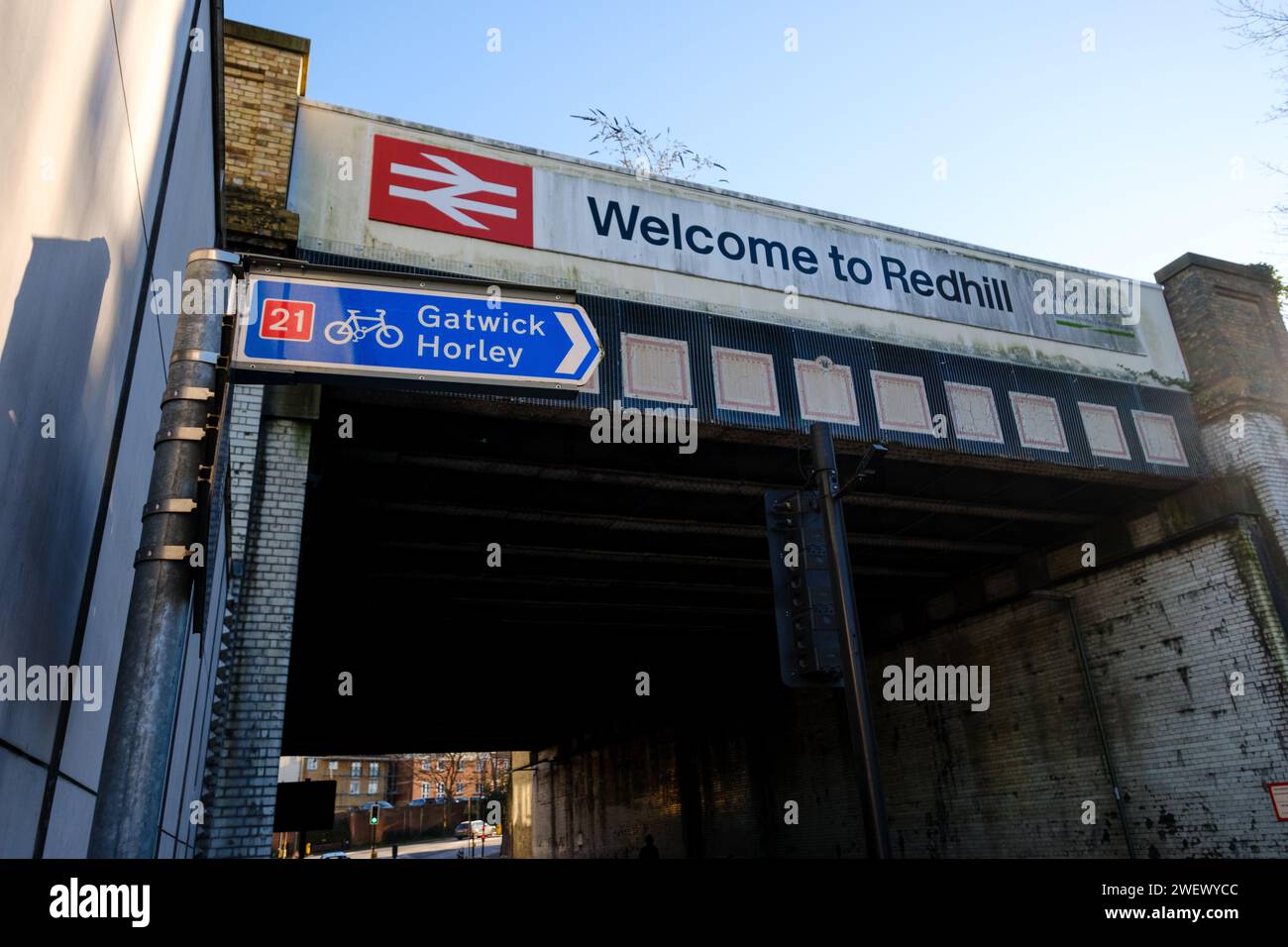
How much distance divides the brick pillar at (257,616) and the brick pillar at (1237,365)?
46.2ft

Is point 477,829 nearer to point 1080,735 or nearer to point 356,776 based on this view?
point 356,776

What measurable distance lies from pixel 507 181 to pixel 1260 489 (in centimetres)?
1246

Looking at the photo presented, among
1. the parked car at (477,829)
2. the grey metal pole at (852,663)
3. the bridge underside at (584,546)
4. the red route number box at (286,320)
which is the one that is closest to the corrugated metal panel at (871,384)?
the bridge underside at (584,546)

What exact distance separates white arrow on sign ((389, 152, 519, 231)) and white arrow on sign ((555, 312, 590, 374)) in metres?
8.38

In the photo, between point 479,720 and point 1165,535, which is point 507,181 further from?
point 479,720

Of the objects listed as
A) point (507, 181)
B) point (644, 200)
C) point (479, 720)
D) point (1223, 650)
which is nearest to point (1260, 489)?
point (1223, 650)

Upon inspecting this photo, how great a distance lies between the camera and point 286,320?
2574 millimetres

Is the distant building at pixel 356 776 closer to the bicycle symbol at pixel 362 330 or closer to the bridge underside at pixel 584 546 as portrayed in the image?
the bridge underside at pixel 584 546

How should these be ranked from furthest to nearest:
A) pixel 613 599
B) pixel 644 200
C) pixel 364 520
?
pixel 613 599
pixel 364 520
pixel 644 200

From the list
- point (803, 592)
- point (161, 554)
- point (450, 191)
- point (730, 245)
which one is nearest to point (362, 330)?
point (161, 554)

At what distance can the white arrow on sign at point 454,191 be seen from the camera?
10.7 m

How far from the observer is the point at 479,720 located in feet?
91.2

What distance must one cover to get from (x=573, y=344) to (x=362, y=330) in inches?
28.9

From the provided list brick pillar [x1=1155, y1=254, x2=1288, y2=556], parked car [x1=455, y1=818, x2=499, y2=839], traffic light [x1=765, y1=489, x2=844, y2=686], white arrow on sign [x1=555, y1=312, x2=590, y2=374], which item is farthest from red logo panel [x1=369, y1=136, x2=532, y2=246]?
parked car [x1=455, y1=818, x2=499, y2=839]
